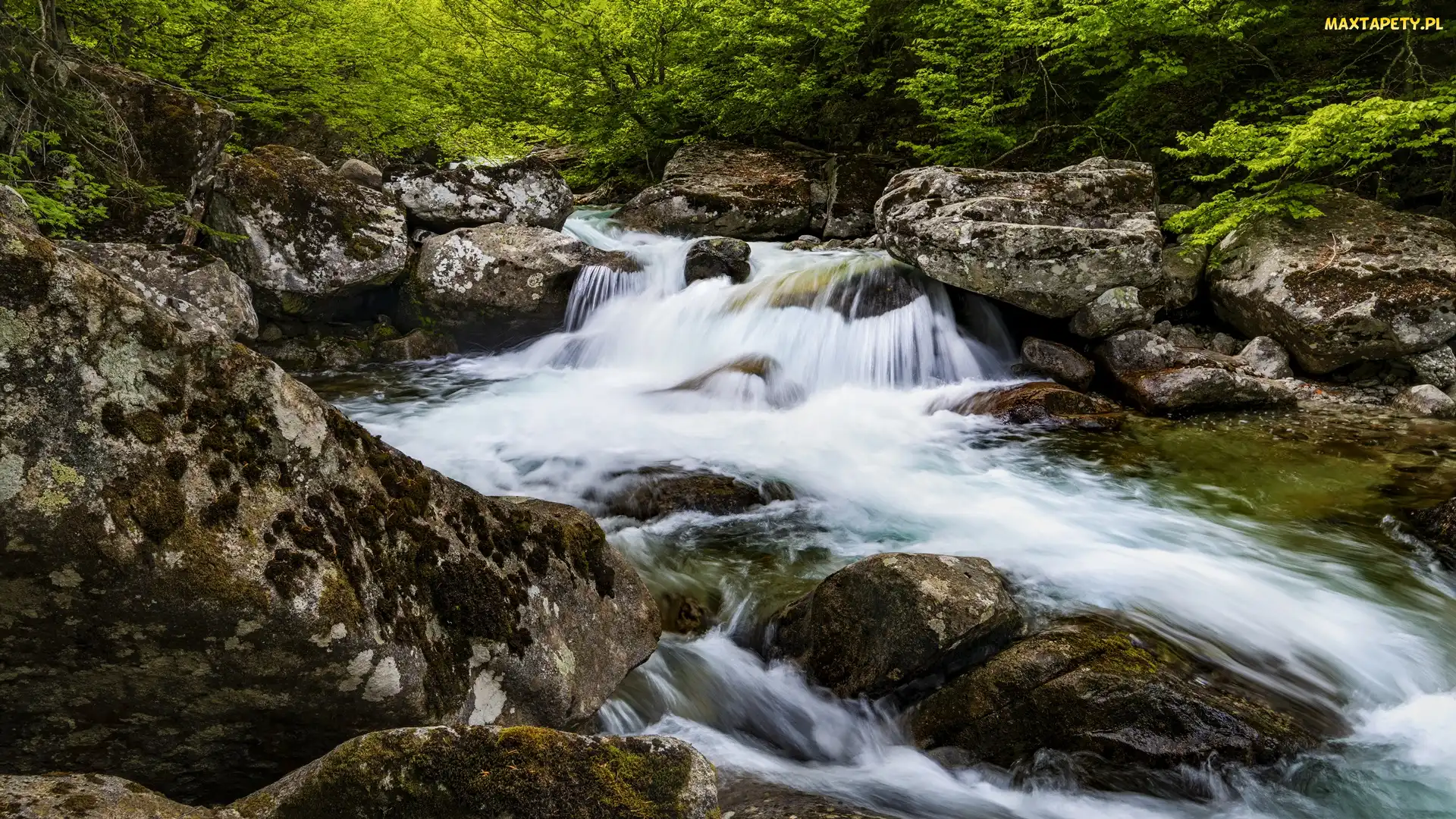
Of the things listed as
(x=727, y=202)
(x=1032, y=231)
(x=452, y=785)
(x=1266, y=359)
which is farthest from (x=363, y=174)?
(x=1266, y=359)

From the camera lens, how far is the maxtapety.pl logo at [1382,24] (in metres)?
11.0

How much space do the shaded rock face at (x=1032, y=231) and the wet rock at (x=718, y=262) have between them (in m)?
2.38

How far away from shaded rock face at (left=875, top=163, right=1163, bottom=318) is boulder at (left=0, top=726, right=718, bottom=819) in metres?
9.62

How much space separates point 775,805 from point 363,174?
40.1 feet

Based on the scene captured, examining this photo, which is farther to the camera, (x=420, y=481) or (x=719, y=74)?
(x=719, y=74)

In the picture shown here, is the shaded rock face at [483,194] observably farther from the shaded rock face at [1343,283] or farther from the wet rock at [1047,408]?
the shaded rock face at [1343,283]

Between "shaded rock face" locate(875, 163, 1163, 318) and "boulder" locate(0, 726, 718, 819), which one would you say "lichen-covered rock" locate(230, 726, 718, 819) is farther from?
"shaded rock face" locate(875, 163, 1163, 318)

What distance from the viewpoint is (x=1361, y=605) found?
5148mm

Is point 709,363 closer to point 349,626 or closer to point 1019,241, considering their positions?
point 1019,241

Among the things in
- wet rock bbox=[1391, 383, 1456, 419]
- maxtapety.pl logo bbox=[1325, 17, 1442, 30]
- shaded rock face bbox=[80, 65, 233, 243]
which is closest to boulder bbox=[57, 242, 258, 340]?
shaded rock face bbox=[80, 65, 233, 243]

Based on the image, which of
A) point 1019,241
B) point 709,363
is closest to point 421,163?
point 709,363

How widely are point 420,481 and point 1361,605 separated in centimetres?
604

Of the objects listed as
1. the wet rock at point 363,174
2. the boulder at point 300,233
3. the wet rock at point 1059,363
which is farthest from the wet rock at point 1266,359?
the wet rock at point 363,174

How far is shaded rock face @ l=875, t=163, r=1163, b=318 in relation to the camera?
1017 cm
